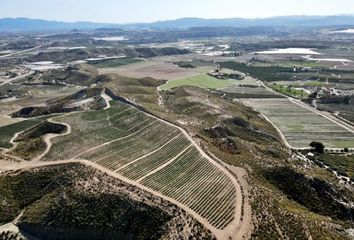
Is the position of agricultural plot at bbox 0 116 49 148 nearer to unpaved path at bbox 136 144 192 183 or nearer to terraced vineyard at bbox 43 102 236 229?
terraced vineyard at bbox 43 102 236 229

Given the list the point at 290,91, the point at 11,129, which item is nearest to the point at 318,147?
the point at 11,129

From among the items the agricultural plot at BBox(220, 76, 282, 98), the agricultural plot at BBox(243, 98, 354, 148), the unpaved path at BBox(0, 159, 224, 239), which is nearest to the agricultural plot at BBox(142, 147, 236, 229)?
the unpaved path at BBox(0, 159, 224, 239)

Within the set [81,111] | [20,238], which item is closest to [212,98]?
[81,111]

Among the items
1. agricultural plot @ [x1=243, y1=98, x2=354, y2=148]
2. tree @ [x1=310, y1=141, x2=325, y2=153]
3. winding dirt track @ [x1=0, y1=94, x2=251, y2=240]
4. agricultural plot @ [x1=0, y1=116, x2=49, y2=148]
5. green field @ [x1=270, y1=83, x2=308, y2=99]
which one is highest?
winding dirt track @ [x1=0, y1=94, x2=251, y2=240]

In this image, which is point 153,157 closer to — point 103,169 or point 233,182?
point 103,169

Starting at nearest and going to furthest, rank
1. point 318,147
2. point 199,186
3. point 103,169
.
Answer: point 199,186 < point 103,169 < point 318,147
